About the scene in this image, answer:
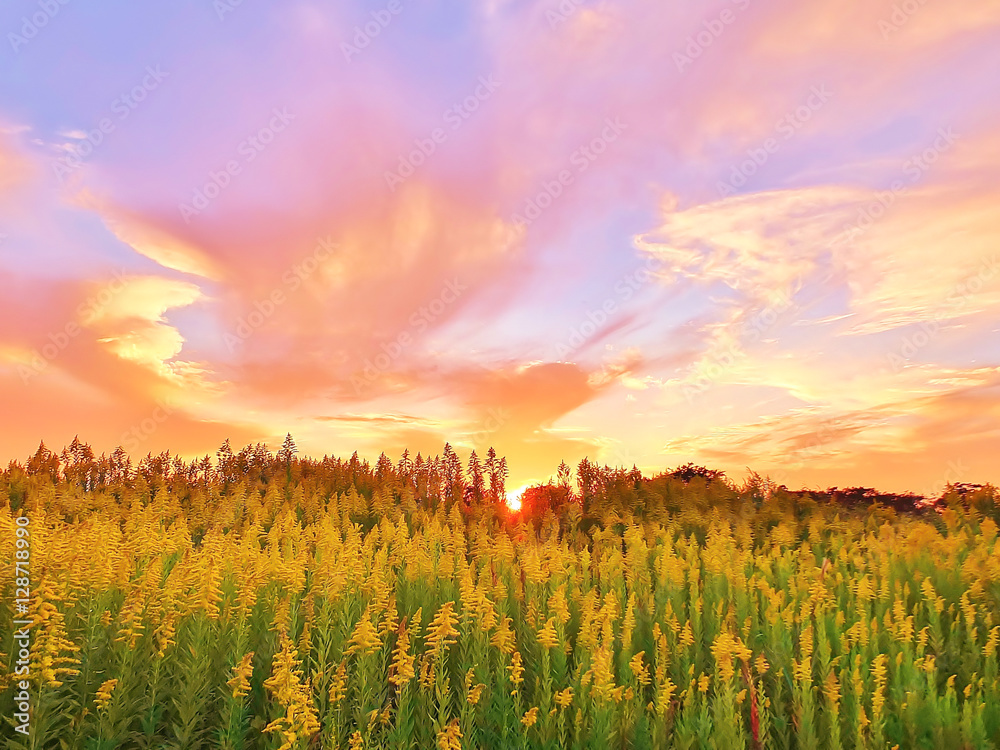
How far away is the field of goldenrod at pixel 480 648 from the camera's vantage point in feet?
15.6

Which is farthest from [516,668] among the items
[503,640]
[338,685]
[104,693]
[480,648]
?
[104,693]

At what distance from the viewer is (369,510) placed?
1299cm

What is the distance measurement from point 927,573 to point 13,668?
9869 mm

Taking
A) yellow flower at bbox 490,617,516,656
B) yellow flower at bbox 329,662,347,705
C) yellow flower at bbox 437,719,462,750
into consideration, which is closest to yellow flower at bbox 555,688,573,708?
yellow flower at bbox 490,617,516,656

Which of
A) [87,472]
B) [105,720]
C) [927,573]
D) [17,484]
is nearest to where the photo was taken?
[105,720]

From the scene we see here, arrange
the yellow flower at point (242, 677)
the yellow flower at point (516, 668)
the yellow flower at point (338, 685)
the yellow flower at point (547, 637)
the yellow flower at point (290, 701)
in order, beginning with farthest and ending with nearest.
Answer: the yellow flower at point (547, 637)
the yellow flower at point (516, 668)
the yellow flower at point (338, 685)
the yellow flower at point (242, 677)
the yellow flower at point (290, 701)

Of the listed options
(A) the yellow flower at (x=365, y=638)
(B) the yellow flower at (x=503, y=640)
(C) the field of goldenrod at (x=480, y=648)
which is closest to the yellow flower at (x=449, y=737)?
(C) the field of goldenrod at (x=480, y=648)

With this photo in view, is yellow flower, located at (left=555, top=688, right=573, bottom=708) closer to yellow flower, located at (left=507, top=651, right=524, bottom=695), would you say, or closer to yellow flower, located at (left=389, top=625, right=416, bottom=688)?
yellow flower, located at (left=507, top=651, right=524, bottom=695)

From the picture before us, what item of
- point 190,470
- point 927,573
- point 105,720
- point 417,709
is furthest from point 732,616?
point 190,470

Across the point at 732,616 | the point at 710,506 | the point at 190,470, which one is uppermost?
the point at 190,470

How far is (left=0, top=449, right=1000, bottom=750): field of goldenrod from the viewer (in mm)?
4762

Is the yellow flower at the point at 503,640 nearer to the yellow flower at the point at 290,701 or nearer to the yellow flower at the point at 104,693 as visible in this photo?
the yellow flower at the point at 290,701

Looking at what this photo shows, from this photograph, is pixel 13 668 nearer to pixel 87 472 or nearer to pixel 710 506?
pixel 87 472

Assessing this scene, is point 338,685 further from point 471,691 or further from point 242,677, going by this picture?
point 471,691
